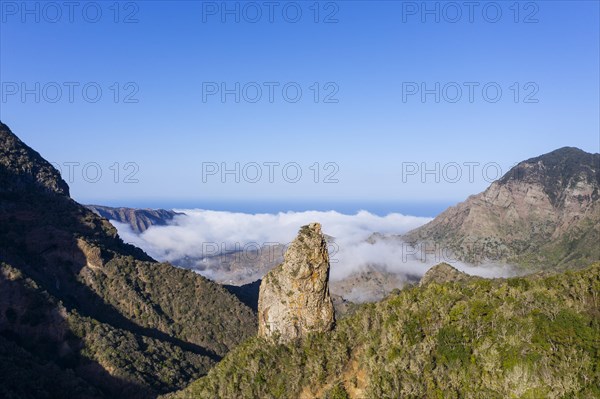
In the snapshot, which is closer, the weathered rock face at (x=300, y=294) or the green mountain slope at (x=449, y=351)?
the green mountain slope at (x=449, y=351)

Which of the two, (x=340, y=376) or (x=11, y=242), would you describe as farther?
(x=11, y=242)

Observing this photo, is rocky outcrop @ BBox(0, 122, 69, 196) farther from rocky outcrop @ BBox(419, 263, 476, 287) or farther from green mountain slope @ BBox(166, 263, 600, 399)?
rocky outcrop @ BBox(419, 263, 476, 287)

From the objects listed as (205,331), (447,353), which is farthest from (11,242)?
(447,353)

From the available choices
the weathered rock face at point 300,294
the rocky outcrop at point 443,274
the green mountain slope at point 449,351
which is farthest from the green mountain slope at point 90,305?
the rocky outcrop at point 443,274

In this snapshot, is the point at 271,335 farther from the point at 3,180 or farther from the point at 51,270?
the point at 3,180

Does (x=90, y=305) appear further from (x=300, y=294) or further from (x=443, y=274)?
(x=443, y=274)

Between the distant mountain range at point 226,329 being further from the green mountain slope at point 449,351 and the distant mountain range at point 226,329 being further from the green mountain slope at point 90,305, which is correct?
the green mountain slope at point 90,305
